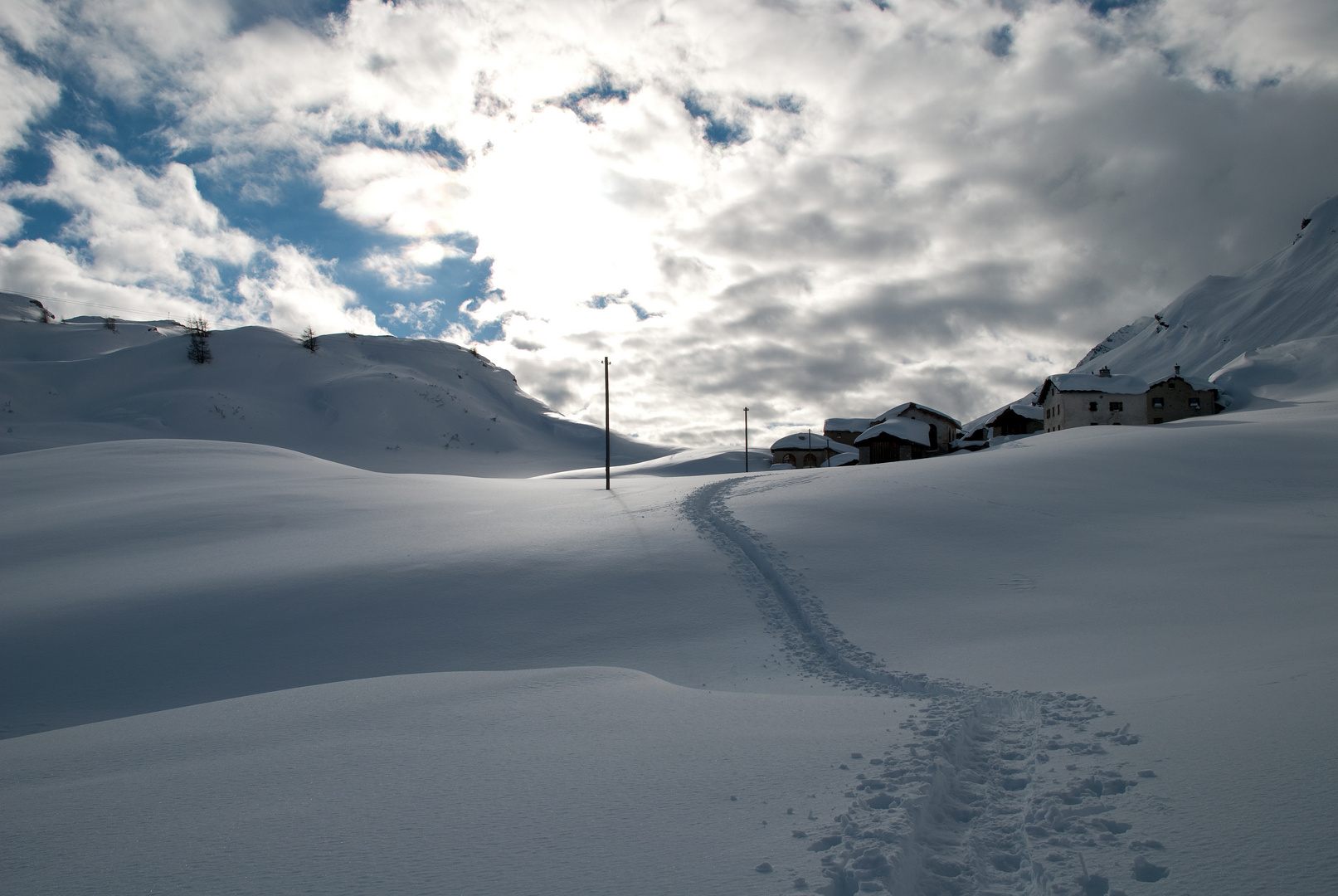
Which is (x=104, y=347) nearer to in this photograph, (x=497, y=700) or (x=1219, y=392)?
(x=497, y=700)

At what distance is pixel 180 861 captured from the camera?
4.75 metres

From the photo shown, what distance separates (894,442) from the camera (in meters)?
64.7

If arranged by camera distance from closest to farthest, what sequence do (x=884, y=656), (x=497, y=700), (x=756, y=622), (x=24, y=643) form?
(x=497, y=700) → (x=884, y=656) → (x=24, y=643) → (x=756, y=622)

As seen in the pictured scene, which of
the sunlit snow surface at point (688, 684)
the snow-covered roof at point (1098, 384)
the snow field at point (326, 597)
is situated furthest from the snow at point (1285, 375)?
the snow field at point (326, 597)

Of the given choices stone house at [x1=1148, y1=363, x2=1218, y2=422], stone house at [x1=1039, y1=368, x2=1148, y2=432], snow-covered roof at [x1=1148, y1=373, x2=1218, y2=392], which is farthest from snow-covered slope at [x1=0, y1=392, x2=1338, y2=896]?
snow-covered roof at [x1=1148, y1=373, x2=1218, y2=392]

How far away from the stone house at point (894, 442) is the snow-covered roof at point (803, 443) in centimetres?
627

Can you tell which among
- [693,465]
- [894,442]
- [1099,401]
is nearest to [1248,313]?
[1099,401]

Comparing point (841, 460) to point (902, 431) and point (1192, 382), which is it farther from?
point (1192, 382)

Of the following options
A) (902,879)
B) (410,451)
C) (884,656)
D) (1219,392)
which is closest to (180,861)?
(902,879)

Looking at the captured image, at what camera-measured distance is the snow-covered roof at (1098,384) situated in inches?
2296

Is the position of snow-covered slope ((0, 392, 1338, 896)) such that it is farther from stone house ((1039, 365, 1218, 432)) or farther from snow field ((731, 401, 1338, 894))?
stone house ((1039, 365, 1218, 432))

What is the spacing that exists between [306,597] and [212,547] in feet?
20.2

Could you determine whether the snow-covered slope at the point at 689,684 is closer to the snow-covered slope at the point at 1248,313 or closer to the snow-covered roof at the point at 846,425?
the snow-covered roof at the point at 846,425

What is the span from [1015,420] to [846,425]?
61.5 feet
